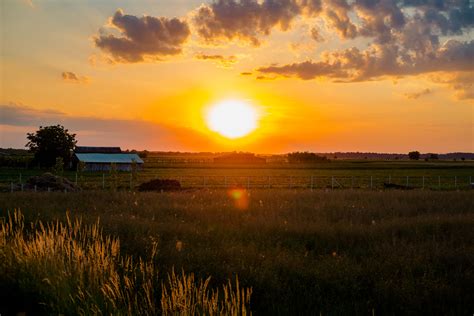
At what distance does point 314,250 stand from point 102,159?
83.6 m

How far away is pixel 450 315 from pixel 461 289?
52.5 inches

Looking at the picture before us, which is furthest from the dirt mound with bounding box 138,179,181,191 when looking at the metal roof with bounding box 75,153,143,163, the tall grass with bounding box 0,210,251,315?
the metal roof with bounding box 75,153,143,163

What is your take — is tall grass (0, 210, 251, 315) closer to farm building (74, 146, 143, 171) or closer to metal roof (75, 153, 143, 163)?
farm building (74, 146, 143, 171)

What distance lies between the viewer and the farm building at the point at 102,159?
89.1 m

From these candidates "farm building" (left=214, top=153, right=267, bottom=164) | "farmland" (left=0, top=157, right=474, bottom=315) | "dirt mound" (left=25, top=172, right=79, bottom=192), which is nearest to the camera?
"farmland" (left=0, top=157, right=474, bottom=315)

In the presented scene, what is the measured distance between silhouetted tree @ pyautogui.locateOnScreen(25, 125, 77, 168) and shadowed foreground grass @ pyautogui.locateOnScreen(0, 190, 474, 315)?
7203 cm

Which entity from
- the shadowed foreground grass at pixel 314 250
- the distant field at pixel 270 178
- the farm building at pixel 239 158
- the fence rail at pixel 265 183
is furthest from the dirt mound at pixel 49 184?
the farm building at pixel 239 158

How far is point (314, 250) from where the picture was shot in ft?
41.5

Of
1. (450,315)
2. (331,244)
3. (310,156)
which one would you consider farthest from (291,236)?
(310,156)

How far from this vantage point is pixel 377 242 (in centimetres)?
1300

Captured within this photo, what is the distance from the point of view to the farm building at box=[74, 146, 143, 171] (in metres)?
89.1

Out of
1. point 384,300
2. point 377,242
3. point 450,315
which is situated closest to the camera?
point 450,315

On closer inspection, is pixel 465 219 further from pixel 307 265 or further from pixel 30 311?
pixel 30 311

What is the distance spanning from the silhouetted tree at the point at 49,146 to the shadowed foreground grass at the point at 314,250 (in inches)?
2836
